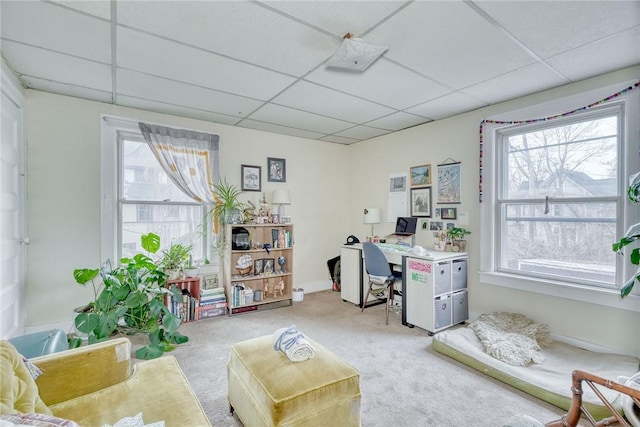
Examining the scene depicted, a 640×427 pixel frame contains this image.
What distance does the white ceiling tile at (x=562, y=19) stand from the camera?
167 cm

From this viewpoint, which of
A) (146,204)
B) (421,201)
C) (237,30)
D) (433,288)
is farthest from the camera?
(421,201)

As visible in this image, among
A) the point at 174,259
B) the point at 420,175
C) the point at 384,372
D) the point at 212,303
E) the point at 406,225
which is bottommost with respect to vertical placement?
the point at 384,372

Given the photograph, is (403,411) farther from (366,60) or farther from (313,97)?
(313,97)

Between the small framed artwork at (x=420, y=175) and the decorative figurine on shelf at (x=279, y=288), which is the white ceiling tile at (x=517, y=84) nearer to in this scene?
the small framed artwork at (x=420, y=175)

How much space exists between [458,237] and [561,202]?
999 mm

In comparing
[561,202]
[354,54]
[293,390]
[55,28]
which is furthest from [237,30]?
[561,202]

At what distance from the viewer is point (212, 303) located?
3.59 m

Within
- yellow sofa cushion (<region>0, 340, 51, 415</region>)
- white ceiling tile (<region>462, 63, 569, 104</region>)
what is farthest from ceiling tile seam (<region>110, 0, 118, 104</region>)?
white ceiling tile (<region>462, 63, 569, 104</region>)

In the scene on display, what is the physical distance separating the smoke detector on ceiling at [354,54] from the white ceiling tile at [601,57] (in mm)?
1380

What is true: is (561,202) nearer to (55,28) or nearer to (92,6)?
(92,6)

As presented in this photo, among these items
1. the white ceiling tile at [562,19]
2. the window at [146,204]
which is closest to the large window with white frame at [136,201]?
the window at [146,204]

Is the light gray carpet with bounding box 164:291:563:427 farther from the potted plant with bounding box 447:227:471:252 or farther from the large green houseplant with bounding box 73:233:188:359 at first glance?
the potted plant with bounding box 447:227:471:252

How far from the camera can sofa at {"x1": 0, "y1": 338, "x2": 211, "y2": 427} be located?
1.19 m

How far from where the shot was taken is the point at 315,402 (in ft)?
4.72
